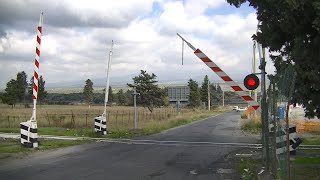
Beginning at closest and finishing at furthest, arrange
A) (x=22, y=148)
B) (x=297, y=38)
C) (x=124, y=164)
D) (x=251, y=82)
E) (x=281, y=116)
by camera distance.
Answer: (x=281, y=116) < (x=297, y=38) < (x=251, y=82) < (x=124, y=164) < (x=22, y=148)

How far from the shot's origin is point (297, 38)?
9859mm

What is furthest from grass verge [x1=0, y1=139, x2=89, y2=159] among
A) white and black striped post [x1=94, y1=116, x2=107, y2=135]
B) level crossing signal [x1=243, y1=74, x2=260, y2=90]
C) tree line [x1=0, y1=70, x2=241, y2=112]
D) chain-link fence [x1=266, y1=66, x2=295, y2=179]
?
tree line [x1=0, y1=70, x2=241, y2=112]

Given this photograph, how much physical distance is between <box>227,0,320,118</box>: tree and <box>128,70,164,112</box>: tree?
50.2 m

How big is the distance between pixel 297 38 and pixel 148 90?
5253 centimetres

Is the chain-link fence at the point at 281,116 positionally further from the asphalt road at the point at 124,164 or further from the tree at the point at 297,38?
the asphalt road at the point at 124,164

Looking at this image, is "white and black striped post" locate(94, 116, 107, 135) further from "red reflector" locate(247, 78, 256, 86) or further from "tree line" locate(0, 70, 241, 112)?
"red reflector" locate(247, 78, 256, 86)

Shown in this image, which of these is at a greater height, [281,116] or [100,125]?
[281,116]

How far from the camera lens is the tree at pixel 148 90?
61.8m

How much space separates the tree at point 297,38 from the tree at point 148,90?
5025 centimetres

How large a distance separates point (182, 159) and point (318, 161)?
4.12m

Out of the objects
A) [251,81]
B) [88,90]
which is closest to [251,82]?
[251,81]

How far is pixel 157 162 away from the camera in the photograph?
544 inches

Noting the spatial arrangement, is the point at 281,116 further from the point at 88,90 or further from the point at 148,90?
the point at 88,90

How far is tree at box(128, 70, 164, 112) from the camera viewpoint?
203 ft
